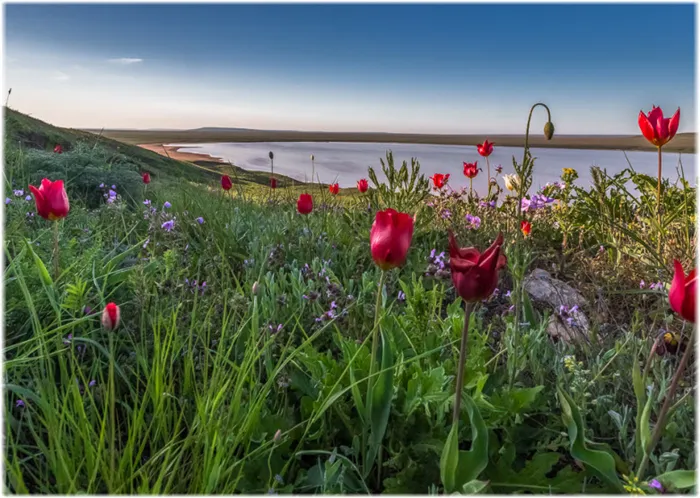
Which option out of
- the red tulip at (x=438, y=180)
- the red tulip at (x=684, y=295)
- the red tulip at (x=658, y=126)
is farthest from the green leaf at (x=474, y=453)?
the red tulip at (x=438, y=180)

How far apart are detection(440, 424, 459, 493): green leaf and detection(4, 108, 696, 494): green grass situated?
2.5 inches

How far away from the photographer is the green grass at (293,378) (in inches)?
48.9

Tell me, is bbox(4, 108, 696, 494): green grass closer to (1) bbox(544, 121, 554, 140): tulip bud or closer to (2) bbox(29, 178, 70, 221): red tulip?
(2) bbox(29, 178, 70, 221): red tulip

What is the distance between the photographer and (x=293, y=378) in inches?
62.2

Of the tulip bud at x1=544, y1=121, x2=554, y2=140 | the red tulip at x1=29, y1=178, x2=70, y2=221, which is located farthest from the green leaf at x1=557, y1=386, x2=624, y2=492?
the red tulip at x1=29, y1=178, x2=70, y2=221

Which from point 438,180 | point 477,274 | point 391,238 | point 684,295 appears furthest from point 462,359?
point 438,180

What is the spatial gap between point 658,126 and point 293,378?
2.18m

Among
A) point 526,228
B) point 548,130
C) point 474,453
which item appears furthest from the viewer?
point 526,228

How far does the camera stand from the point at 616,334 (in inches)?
94.5

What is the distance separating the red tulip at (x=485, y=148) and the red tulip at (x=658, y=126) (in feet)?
4.27

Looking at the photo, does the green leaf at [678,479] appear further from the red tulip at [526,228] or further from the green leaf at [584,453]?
the red tulip at [526,228]

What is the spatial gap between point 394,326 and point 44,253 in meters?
1.67

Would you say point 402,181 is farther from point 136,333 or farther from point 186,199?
point 186,199

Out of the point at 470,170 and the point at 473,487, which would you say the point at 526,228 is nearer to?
the point at 470,170
